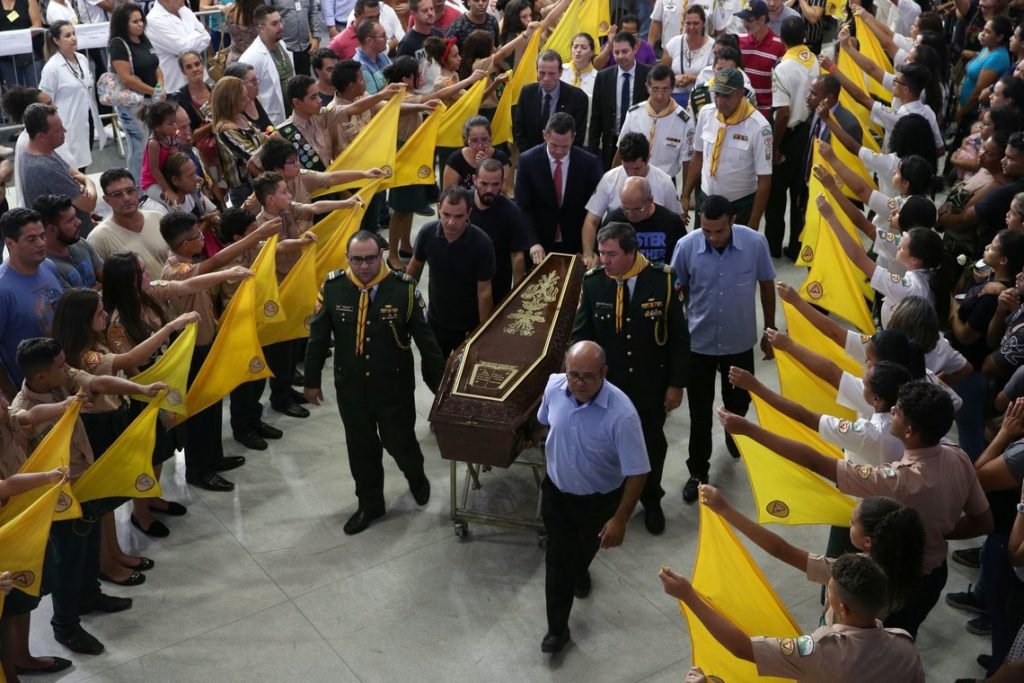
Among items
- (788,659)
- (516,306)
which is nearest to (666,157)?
(516,306)

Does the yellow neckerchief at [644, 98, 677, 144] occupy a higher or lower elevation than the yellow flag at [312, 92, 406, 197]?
higher

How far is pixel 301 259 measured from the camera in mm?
7609

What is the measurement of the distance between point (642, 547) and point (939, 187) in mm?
6480

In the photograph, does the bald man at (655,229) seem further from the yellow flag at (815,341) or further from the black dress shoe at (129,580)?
the black dress shoe at (129,580)

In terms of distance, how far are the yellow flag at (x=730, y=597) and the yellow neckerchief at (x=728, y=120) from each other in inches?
171

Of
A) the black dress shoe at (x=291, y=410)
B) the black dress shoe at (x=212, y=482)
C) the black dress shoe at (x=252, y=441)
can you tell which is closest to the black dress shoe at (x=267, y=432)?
the black dress shoe at (x=252, y=441)

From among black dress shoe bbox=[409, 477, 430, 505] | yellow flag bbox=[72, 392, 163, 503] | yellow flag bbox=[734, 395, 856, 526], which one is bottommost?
black dress shoe bbox=[409, 477, 430, 505]

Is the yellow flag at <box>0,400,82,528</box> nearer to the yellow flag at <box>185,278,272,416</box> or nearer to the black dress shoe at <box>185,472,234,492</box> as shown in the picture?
the yellow flag at <box>185,278,272,416</box>

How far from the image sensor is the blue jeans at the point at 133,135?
35.1 feet

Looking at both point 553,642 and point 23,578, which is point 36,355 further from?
point 553,642

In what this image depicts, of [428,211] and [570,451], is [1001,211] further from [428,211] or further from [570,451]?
[428,211]

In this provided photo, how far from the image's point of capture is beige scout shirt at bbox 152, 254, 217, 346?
6840 millimetres

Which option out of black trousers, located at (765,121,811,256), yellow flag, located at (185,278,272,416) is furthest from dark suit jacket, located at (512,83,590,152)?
yellow flag, located at (185,278,272,416)

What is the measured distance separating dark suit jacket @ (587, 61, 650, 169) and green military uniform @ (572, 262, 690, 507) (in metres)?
3.89
